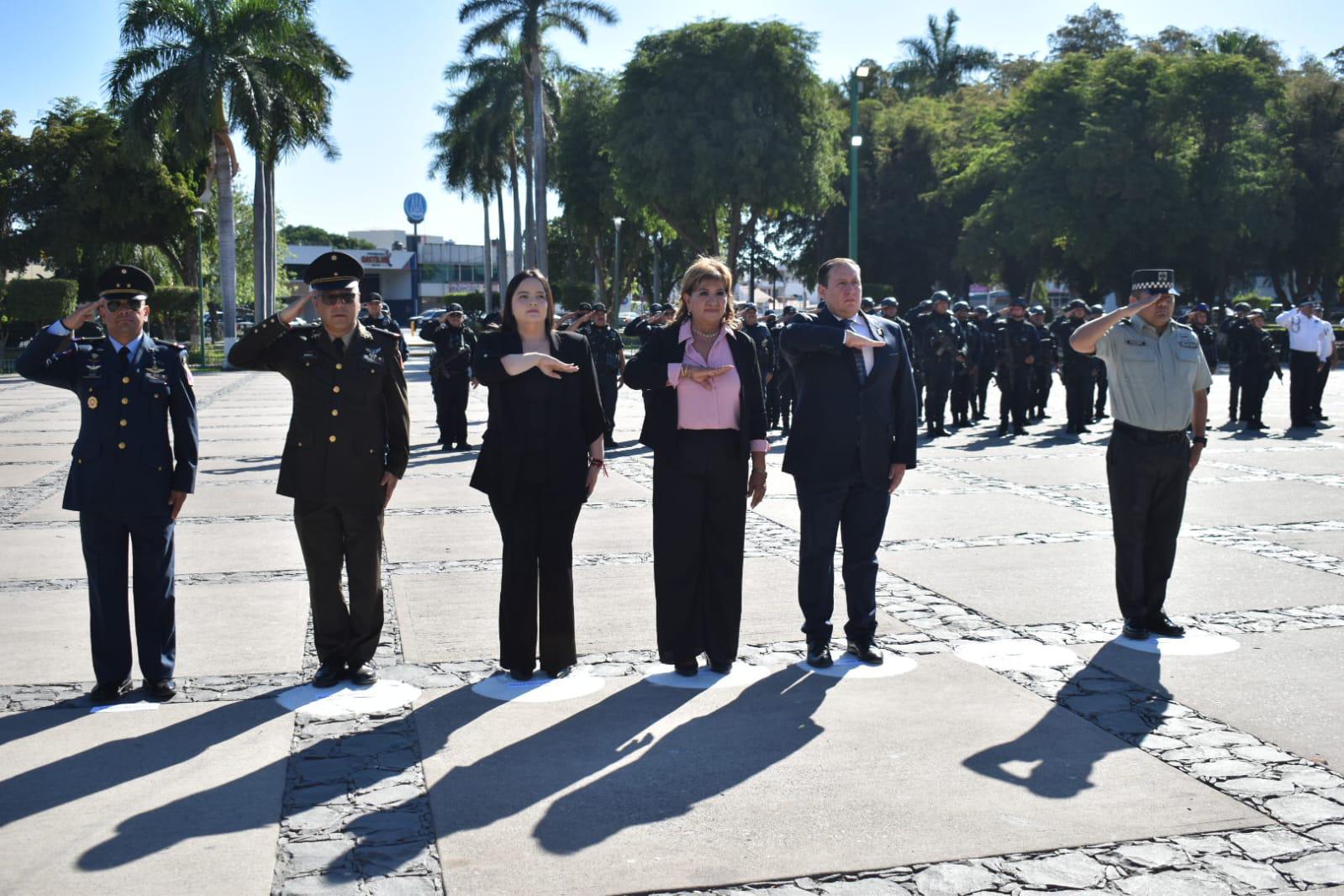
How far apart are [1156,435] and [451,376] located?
10.6 meters

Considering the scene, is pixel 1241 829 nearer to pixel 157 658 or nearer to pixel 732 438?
pixel 732 438

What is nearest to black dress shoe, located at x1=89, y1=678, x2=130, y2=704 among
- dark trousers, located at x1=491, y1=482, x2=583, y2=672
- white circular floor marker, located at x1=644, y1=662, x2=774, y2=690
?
dark trousers, located at x1=491, y1=482, x2=583, y2=672

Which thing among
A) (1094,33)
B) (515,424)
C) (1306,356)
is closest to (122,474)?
(515,424)

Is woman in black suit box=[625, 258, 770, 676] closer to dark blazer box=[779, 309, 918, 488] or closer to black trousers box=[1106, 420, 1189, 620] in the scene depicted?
dark blazer box=[779, 309, 918, 488]

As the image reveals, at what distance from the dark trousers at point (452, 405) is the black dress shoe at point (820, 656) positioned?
10.3 metres

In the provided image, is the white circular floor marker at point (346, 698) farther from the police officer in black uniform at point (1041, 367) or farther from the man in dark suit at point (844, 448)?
the police officer in black uniform at point (1041, 367)

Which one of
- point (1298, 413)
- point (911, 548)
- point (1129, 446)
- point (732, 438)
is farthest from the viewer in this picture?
point (1298, 413)

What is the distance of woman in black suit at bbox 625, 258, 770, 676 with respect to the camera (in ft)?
18.5

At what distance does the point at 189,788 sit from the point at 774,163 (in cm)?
4033

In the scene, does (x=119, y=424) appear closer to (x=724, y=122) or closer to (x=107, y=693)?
(x=107, y=693)

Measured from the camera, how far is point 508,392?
5.53 m

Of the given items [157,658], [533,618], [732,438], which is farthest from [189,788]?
[732,438]

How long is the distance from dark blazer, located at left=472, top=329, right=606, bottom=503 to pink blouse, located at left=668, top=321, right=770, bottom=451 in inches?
17.0

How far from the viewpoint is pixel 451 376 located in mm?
15562
